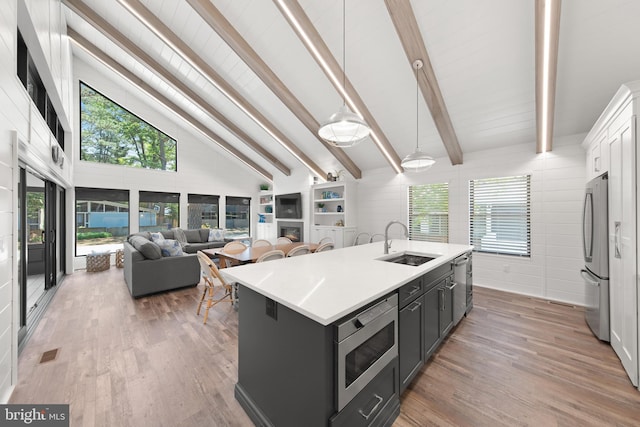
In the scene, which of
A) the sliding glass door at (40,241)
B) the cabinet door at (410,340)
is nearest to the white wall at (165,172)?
the sliding glass door at (40,241)

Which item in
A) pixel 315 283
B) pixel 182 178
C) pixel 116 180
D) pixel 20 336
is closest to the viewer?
pixel 315 283

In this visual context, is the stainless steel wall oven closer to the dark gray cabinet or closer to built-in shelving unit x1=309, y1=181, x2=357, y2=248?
the dark gray cabinet

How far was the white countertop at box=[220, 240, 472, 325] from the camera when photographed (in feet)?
3.93

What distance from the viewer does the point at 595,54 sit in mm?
2588

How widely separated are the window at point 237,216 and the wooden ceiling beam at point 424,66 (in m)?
6.90

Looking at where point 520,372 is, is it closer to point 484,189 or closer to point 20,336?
point 484,189

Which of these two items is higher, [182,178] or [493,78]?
[493,78]

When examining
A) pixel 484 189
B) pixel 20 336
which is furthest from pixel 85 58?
pixel 484 189

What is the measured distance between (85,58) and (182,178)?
336 centimetres

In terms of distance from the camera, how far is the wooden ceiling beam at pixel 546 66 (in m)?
2.24

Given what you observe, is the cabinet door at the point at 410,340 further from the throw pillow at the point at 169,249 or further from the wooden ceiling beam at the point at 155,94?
the wooden ceiling beam at the point at 155,94

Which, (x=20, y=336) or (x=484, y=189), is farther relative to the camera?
(x=484, y=189)

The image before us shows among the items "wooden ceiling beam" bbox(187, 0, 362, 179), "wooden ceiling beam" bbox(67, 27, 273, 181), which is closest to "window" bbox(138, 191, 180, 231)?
"wooden ceiling beam" bbox(67, 27, 273, 181)

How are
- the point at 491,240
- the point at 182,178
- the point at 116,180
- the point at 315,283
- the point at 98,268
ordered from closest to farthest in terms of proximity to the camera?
the point at 315,283 → the point at 491,240 → the point at 98,268 → the point at 116,180 → the point at 182,178
